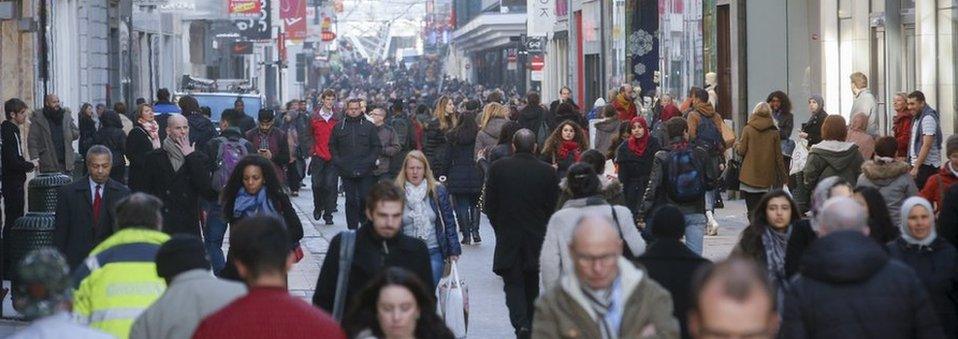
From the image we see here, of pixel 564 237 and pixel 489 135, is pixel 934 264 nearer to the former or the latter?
pixel 564 237

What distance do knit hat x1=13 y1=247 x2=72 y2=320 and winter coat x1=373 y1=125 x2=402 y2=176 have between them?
15.4 meters

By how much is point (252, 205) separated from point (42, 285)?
6.48 meters

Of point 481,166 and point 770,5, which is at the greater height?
point 770,5

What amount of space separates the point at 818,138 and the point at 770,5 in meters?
8.27

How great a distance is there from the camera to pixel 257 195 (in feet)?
41.8

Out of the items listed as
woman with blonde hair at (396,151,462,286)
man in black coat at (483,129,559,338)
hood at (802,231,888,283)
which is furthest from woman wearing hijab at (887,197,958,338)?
man in black coat at (483,129,559,338)

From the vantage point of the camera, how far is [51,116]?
80.1ft

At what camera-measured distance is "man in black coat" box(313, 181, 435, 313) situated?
29.6 ft

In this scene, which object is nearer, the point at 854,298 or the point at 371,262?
the point at 854,298

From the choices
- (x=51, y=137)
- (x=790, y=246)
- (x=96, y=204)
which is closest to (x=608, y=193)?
(x=790, y=246)

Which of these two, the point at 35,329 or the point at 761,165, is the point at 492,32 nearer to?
the point at 761,165

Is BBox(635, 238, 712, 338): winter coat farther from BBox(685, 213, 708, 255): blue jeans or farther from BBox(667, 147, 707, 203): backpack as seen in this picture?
BBox(667, 147, 707, 203): backpack

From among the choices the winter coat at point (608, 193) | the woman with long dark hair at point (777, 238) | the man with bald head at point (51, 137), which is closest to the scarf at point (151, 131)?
the winter coat at point (608, 193)

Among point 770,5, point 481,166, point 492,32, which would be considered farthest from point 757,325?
point 492,32
